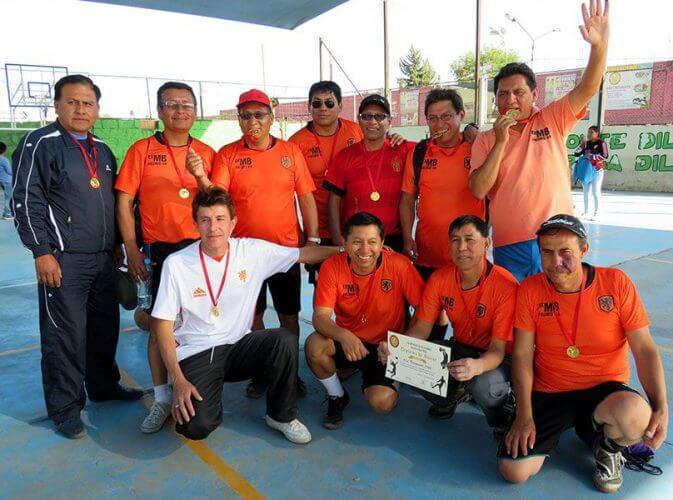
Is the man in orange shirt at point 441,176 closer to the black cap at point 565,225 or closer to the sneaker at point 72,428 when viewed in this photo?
the black cap at point 565,225

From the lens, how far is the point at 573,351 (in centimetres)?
279

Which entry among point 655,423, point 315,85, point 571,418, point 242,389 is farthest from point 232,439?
point 315,85

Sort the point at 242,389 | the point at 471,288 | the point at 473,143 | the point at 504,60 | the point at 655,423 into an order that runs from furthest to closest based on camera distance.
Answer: the point at 504,60, the point at 242,389, the point at 473,143, the point at 471,288, the point at 655,423

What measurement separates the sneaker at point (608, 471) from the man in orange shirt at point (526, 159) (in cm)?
Answer: 117

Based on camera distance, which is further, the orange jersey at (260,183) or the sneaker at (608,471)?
the orange jersey at (260,183)

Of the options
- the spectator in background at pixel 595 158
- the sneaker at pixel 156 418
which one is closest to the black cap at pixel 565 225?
the sneaker at pixel 156 418

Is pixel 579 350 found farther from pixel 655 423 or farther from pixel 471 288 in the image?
pixel 471 288

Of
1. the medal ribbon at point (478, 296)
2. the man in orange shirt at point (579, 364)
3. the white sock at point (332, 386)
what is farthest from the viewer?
the white sock at point (332, 386)

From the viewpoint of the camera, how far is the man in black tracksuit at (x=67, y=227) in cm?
310

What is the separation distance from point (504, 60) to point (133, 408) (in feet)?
216

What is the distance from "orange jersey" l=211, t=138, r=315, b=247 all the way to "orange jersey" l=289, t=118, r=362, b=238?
1.48ft

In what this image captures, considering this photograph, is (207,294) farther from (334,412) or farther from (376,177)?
(376,177)

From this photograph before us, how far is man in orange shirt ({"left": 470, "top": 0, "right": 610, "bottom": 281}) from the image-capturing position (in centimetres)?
317

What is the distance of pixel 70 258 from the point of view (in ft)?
10.7
